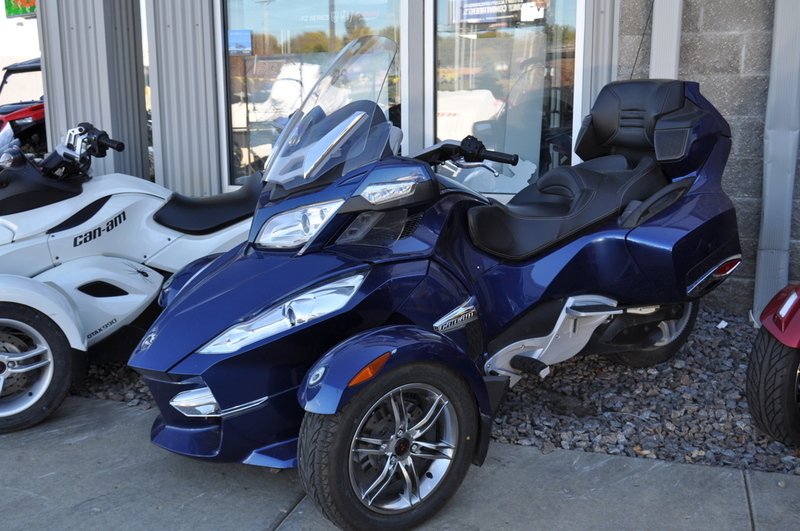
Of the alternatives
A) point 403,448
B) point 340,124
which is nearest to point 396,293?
point 403,448

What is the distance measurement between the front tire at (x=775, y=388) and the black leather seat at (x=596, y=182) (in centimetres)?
81

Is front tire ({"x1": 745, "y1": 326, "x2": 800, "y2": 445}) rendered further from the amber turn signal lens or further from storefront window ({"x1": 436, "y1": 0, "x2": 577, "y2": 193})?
storefront window ({"x1": 436, "y1": 0, "x2": 577, "y2": 193})

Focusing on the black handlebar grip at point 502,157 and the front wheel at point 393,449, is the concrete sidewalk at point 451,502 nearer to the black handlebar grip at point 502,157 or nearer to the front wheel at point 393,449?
the front wheel at point 393,449

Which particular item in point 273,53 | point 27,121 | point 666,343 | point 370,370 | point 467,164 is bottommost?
point 666,343

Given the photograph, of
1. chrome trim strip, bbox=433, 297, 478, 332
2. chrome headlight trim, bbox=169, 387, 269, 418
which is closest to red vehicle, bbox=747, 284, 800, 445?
chrome trim strip, bbox=433, 297, 478, 332

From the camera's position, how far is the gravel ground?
3.32 meters

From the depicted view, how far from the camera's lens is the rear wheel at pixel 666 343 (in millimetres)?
4105

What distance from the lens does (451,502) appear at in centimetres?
290

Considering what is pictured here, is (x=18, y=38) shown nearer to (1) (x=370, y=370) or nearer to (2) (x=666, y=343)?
(2) (x=666, y=343)

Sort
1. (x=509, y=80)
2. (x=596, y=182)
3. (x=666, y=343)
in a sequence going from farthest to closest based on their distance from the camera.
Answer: (x=509, y=80) < (x=666, y=343) < (x=596, y=182)

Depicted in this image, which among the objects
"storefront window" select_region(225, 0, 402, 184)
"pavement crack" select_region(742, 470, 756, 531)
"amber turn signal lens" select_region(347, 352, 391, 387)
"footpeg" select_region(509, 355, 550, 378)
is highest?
"storefront window" select_region(225, 0, 402, 184)

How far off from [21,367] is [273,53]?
10.7 feet

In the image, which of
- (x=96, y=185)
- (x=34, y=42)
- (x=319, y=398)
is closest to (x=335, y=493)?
(x=319, y=398)

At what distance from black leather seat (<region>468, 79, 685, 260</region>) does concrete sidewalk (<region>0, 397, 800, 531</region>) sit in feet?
2.96
